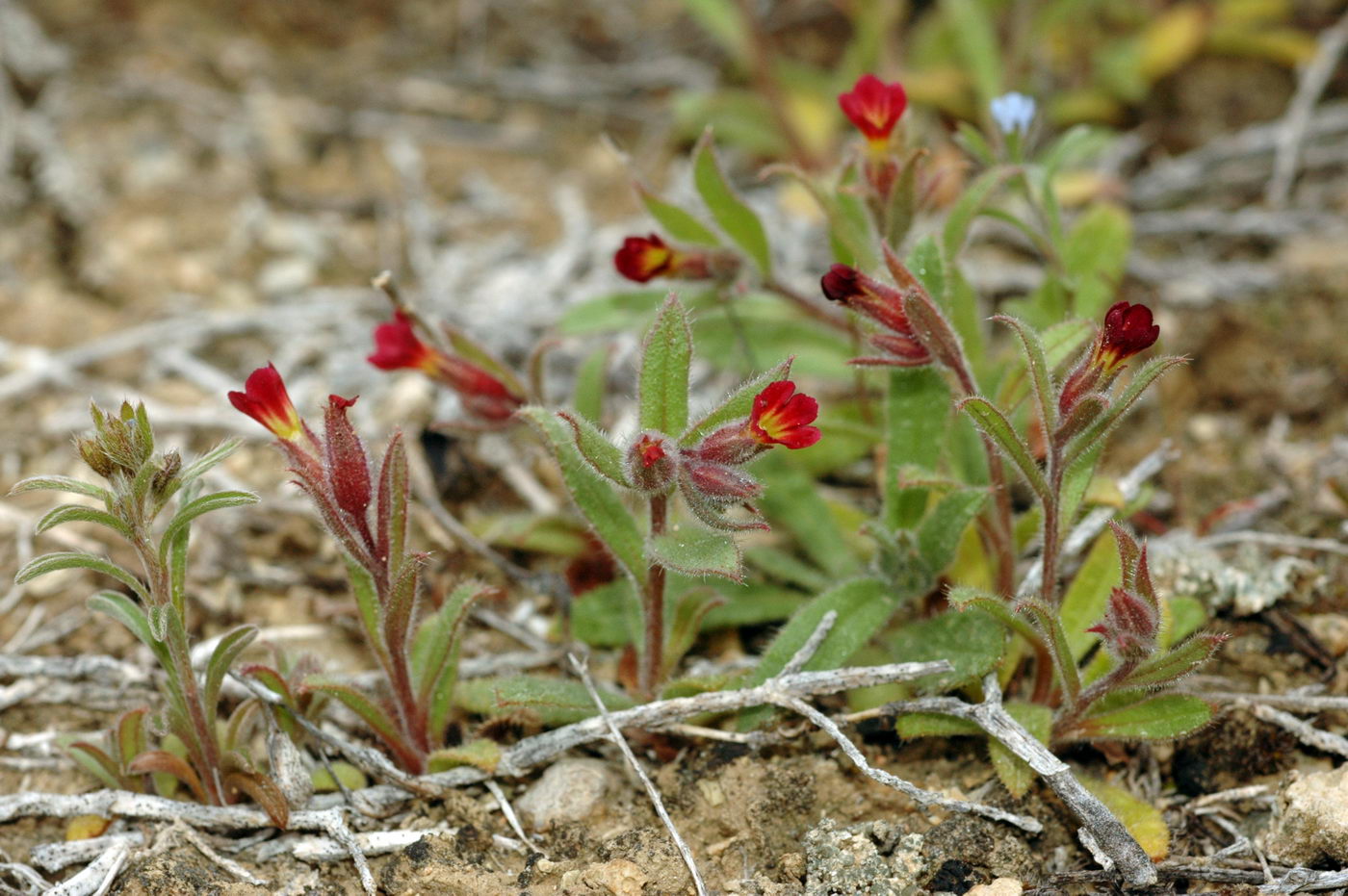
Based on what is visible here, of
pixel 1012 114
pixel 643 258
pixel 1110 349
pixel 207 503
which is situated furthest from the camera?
pixel 1012 114

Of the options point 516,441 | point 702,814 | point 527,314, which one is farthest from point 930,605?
point 527,314

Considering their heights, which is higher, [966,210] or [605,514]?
[966,210]

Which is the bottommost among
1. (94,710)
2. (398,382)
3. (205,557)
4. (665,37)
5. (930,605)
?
(930,605)

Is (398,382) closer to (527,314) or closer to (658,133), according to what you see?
(527,314)

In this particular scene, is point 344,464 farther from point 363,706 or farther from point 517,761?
point 517,761

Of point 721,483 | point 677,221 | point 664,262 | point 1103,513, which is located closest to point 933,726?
point 721,483

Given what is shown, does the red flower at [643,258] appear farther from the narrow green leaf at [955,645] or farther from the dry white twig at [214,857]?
the dry white twig at [214,857]
